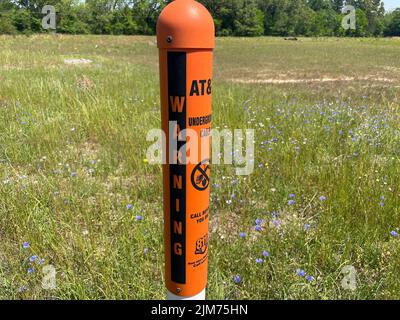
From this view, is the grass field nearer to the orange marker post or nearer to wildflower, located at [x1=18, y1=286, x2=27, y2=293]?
wildflower, located at [x1=18, y1=286, x2=27, y2=293]

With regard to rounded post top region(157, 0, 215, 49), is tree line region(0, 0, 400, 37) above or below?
above

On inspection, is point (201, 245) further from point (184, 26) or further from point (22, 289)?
point (22, 289)

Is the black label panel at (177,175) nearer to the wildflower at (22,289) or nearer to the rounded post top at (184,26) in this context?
the rounded post top at (184,26)

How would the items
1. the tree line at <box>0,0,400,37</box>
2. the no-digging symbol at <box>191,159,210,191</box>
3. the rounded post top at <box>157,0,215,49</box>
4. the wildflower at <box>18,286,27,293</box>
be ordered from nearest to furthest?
1. the rounded post top at <box>157,0,215,49</box>
2. the no-digging symbol at <box>191,159,210,191</box>
3. the wildflower at <box>18,286,27,293</box>
4. the tree line at <box>0,0,400,37</box>

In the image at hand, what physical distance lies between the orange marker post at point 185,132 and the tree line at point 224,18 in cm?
5153

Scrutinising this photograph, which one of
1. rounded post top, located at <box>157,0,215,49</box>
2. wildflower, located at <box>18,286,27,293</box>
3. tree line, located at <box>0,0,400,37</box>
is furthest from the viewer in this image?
tree line, located at <box>0,0,400,37</box>

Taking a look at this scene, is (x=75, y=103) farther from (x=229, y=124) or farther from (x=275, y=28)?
(x=275, y=28)

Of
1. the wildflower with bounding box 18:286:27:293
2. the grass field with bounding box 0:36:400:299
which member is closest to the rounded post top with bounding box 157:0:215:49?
the grass field with bounding box 0:36:400:299

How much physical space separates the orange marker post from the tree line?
51.5 metres

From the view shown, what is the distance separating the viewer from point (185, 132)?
1.32m

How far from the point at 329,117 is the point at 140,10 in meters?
77.2

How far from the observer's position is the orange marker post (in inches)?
49.5

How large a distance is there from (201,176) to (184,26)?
2.12 feet
